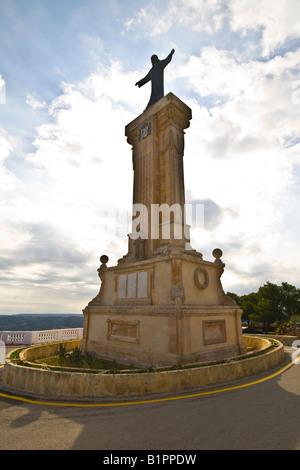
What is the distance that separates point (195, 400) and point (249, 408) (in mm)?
1385

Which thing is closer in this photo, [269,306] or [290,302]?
[269,306]

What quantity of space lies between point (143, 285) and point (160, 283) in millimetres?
1185

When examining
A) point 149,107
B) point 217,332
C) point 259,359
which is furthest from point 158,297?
point 149,107

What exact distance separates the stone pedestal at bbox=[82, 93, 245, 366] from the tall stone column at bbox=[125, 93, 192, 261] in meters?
0.06

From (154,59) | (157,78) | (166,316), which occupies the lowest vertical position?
(166,316)

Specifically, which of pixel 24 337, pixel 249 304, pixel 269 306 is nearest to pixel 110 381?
pixel 24 337

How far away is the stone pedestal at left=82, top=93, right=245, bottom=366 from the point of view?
11.2 m

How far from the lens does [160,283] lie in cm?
1227

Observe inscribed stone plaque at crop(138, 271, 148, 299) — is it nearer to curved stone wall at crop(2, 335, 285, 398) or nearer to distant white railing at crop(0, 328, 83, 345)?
curved stone wall at crop(2, 335, 285, 398)

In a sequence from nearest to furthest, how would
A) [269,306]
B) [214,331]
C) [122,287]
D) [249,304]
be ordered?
[214,331], [122,287], [269,306], [249,304]

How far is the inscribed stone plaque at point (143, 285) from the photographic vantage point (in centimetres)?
1285

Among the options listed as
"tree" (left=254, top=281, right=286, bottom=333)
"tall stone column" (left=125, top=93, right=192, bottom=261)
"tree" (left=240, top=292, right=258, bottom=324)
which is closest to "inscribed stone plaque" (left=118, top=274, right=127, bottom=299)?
"tall stone column" (left=125, top=93, right=192, bottom=261)

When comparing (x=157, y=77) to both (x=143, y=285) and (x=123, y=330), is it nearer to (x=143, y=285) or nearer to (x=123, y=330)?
(x=143, y=285)

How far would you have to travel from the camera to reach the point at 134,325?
12.6 m
